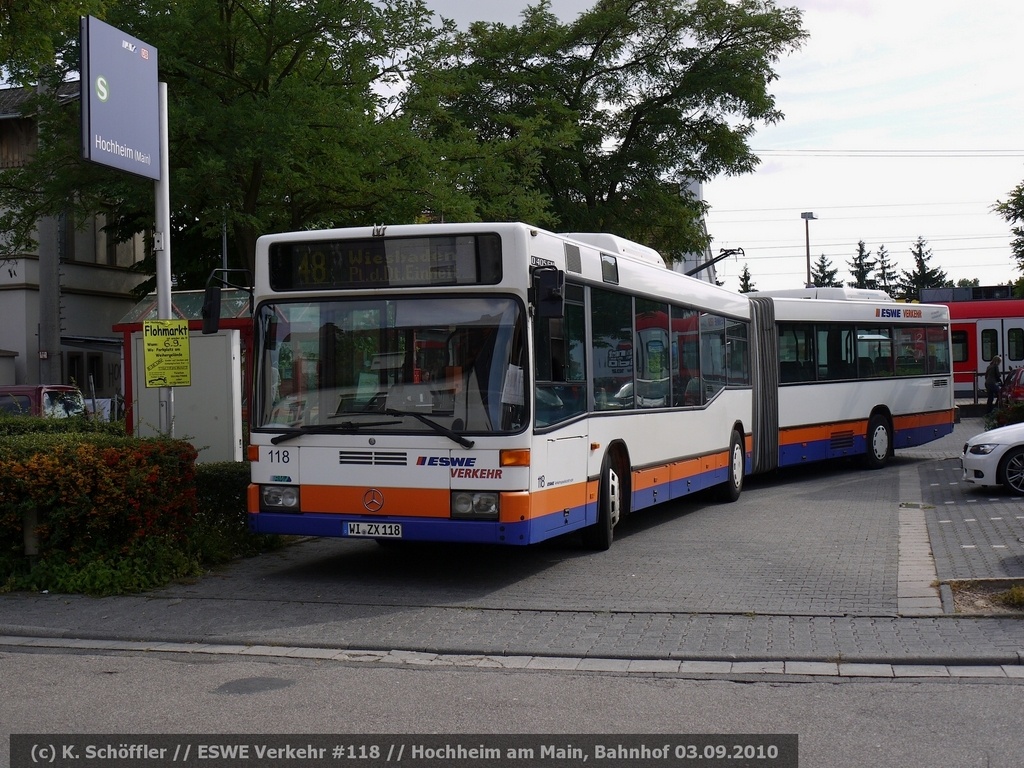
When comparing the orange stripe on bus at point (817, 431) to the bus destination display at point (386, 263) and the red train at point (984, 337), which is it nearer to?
the bus destination display at point (386, 263)

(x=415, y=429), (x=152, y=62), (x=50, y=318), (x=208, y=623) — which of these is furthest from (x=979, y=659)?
(x=50, y=318)

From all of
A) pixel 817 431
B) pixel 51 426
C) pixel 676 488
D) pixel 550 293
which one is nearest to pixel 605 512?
pixel 676 488

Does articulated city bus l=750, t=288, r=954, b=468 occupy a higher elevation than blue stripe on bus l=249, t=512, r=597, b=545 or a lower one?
higher

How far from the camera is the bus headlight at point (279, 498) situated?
1016 centimetres

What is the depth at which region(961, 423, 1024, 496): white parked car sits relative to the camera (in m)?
15.9

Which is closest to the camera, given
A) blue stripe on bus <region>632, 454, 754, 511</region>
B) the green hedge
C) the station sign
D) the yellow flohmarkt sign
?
the green hedge

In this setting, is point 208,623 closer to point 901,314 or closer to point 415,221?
point 415,221

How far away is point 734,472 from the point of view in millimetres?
16969

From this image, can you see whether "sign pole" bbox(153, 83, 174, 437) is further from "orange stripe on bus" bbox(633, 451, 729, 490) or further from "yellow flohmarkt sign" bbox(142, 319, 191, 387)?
"orange stripe on bus" bbox(633, 451, 729, 490)

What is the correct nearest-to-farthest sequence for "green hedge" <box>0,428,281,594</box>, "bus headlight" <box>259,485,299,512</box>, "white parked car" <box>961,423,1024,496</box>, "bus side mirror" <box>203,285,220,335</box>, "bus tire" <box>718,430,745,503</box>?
1. "green hedge" <box>0,428,281,594</box>
2. "bus headlight" <box>259,485,299,512</box>
3. "bus side mirror" <box>203,285,220,335</box>
4. "white parked car" <box>961,423,1024,496</box>
5. "bus tire" <box>718,430,745,503</box>

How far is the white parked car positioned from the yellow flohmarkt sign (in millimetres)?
10479

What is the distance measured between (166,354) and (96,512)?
6.91 ft

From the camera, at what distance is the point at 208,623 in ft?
28.7

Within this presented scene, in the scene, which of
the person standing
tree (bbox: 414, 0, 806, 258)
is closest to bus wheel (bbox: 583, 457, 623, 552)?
tree (bbox: 414, 0, 806, 258)
